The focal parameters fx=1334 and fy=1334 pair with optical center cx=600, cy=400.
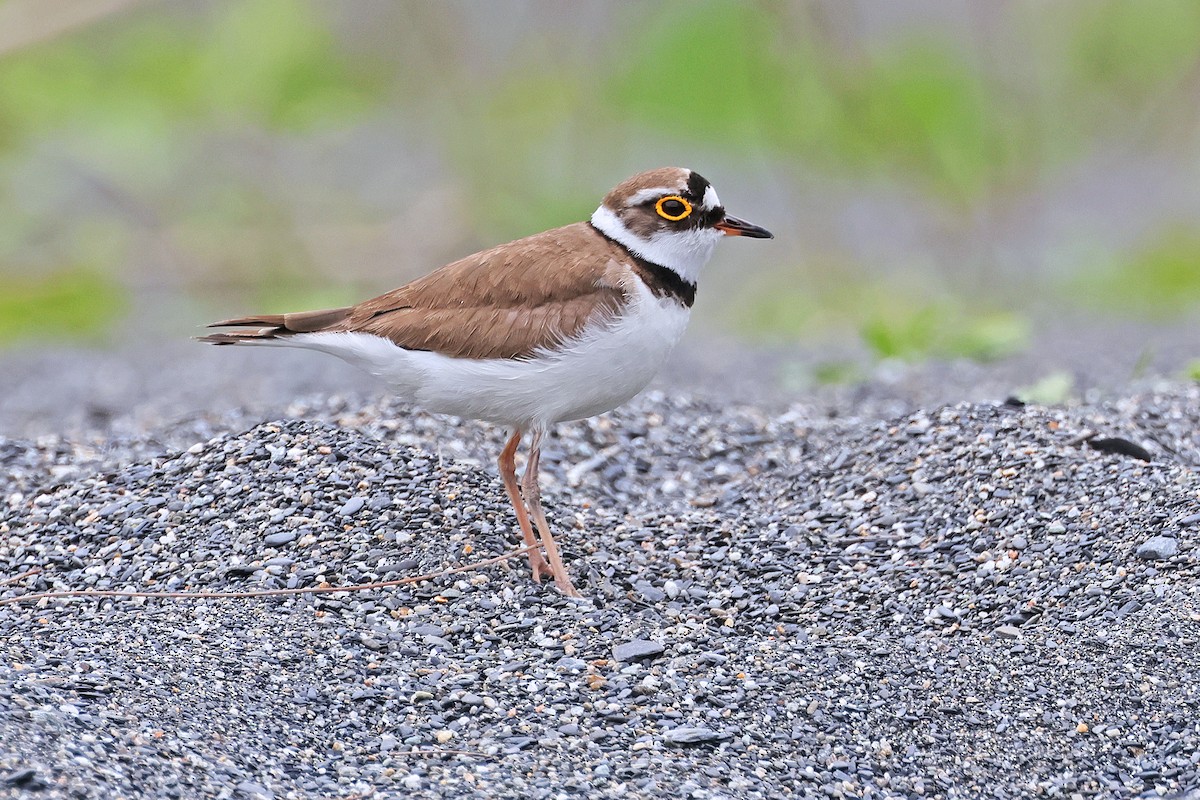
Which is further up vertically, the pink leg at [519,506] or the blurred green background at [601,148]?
the blurred green background at [601,148]

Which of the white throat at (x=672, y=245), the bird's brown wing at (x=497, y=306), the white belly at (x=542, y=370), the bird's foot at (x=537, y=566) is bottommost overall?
the bird's foot at (x=537, y=566)

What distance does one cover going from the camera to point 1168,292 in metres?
10.3

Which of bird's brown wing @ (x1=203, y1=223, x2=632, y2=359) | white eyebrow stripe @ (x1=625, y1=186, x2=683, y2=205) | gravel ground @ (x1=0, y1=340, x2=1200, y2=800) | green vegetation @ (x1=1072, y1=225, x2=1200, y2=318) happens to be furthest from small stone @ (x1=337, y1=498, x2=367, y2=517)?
green vegetation @ (x1=1072, y1=225, x2=1200, y2=318)

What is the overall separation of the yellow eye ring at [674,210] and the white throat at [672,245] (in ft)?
0.17

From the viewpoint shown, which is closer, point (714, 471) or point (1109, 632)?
point (1109, 632)

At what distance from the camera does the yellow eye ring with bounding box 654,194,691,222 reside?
4.57 meters

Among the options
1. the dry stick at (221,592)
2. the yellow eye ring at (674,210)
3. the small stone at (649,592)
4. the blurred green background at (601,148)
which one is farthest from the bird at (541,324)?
the blurred green background at (601,148)

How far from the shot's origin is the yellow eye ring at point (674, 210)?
15.0ft

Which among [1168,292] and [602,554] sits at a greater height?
[1168,292]

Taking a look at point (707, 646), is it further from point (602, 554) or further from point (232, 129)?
point (232, 129)

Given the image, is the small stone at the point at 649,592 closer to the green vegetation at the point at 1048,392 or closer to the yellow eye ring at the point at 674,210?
the yellow eye ring at the point at 674,210

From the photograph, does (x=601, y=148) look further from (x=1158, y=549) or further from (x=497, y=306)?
(x=1158, y=549)

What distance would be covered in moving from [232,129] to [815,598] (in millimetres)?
9321

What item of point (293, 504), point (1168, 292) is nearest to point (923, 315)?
point (1168, 292)
